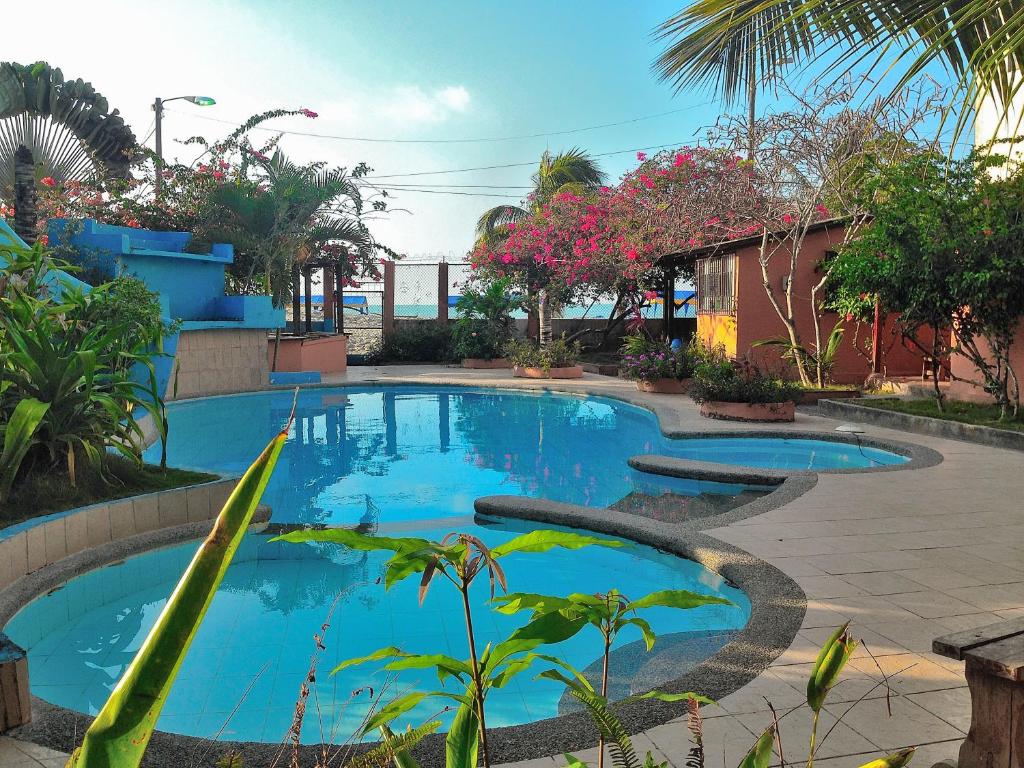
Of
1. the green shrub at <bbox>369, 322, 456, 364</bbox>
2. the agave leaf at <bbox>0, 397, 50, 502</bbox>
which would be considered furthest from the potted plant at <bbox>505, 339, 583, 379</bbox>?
the agave leaf at <bbox>0, 397, 50, 502</bbox>

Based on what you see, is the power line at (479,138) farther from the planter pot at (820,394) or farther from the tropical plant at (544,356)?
the planter pot at (820,394)

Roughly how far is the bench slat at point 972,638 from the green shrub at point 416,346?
1906 cm

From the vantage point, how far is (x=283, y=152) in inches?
695

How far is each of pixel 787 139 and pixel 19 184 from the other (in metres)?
10.5

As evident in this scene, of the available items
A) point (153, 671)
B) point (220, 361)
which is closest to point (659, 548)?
point (153, 671)

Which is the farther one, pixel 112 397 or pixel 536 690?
pixel 112 397

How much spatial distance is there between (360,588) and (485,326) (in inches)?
601

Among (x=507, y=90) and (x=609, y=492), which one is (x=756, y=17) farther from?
(x=507, y=90)

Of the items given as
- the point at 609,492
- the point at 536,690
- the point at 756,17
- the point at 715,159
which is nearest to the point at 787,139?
the point at 715,159

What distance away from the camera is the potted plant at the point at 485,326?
20.4 meters

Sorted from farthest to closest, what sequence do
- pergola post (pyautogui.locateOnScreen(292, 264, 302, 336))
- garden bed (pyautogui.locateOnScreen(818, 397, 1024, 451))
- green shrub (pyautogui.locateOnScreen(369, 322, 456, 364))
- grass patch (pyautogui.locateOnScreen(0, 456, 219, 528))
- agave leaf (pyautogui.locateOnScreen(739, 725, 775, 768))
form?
green shrub (pyautogui.locateOnScreen(369, 322, 456, 364)) → pergola post (pyautogui.locateOnScreen(292, 264, 302, 336)) → garden bed (pyautogui.locateOnScreen(818, 397, 1024, 451)) → grass patch (pyautogui.locateOnScreen(0, 456, 219, 528)) → agave leaf (pyautogui.locateOnScreen(739, 725, 775, 768))

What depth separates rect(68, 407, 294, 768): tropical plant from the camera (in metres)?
0.60

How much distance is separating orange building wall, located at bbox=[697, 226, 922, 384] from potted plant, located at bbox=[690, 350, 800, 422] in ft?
8.48

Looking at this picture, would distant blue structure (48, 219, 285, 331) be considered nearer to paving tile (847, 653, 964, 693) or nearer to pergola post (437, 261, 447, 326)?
pergola post (437, 261, 447, 326)
